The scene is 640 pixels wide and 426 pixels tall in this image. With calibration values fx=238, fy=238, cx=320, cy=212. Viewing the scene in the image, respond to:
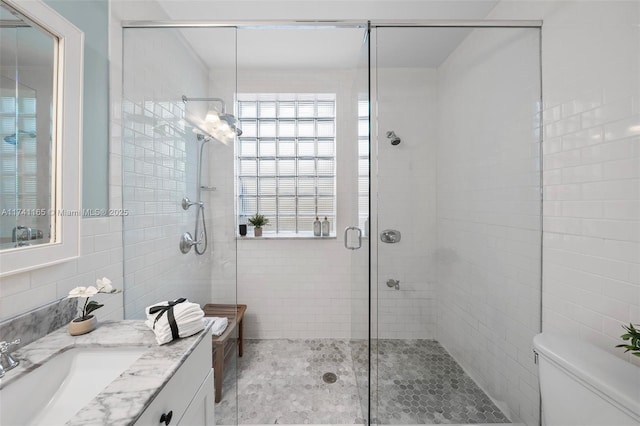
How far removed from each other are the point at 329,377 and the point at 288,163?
198 cm

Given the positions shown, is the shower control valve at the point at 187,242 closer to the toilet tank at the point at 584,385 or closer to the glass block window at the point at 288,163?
the glass block window at the point at 288,163

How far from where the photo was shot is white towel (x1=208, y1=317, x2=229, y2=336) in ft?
4.68

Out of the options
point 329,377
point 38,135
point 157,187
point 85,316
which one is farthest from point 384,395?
point 38,135

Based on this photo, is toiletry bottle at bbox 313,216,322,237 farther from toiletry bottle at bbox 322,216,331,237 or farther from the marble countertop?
the marble countertop

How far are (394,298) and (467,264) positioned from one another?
1.67ft

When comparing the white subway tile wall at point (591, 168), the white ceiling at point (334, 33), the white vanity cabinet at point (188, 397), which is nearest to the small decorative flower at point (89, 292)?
the white vanity cabinet at point (188, 397)

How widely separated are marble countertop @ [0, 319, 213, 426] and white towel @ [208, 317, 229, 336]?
1.58 feet

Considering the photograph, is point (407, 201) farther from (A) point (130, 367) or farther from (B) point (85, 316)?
(B) point (85, 316)

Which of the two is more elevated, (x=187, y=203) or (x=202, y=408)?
(x=187, y=203)

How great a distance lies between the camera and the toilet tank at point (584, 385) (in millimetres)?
736

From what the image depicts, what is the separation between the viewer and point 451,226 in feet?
4.97

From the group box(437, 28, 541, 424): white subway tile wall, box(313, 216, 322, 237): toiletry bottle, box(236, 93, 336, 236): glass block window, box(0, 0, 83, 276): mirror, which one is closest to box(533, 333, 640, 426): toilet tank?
box(437, 28, 541, 424): white subway tile wall

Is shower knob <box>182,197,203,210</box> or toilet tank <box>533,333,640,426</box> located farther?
shower knob <box>182,197,203,210</box>

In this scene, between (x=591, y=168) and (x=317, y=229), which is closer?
(x=591, y=168)
